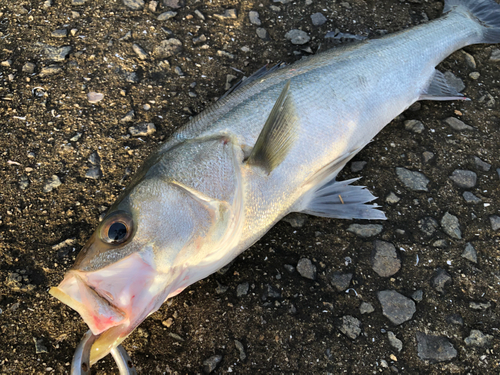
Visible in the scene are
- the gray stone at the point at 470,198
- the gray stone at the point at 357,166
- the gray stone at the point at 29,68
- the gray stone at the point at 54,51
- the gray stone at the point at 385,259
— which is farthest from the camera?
the gray stone at the point at 54,51

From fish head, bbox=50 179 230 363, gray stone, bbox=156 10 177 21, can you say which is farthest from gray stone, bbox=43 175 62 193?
gray stone, bbox=156 10 177 21

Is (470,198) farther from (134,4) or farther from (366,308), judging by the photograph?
(134,4)

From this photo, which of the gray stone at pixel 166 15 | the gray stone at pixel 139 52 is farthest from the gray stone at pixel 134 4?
the gray stone at pixel 139 52

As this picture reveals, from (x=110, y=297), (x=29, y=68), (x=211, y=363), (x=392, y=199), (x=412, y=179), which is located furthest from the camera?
(x=29, y=68)

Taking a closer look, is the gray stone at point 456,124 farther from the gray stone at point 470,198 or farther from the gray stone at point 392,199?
the gray stone at point 392,199

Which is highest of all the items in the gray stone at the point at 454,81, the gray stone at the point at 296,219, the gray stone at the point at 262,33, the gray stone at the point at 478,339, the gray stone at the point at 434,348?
the gray stone at the point at 262,33

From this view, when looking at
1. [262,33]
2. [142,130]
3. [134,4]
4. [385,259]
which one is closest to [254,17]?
[262,33]
